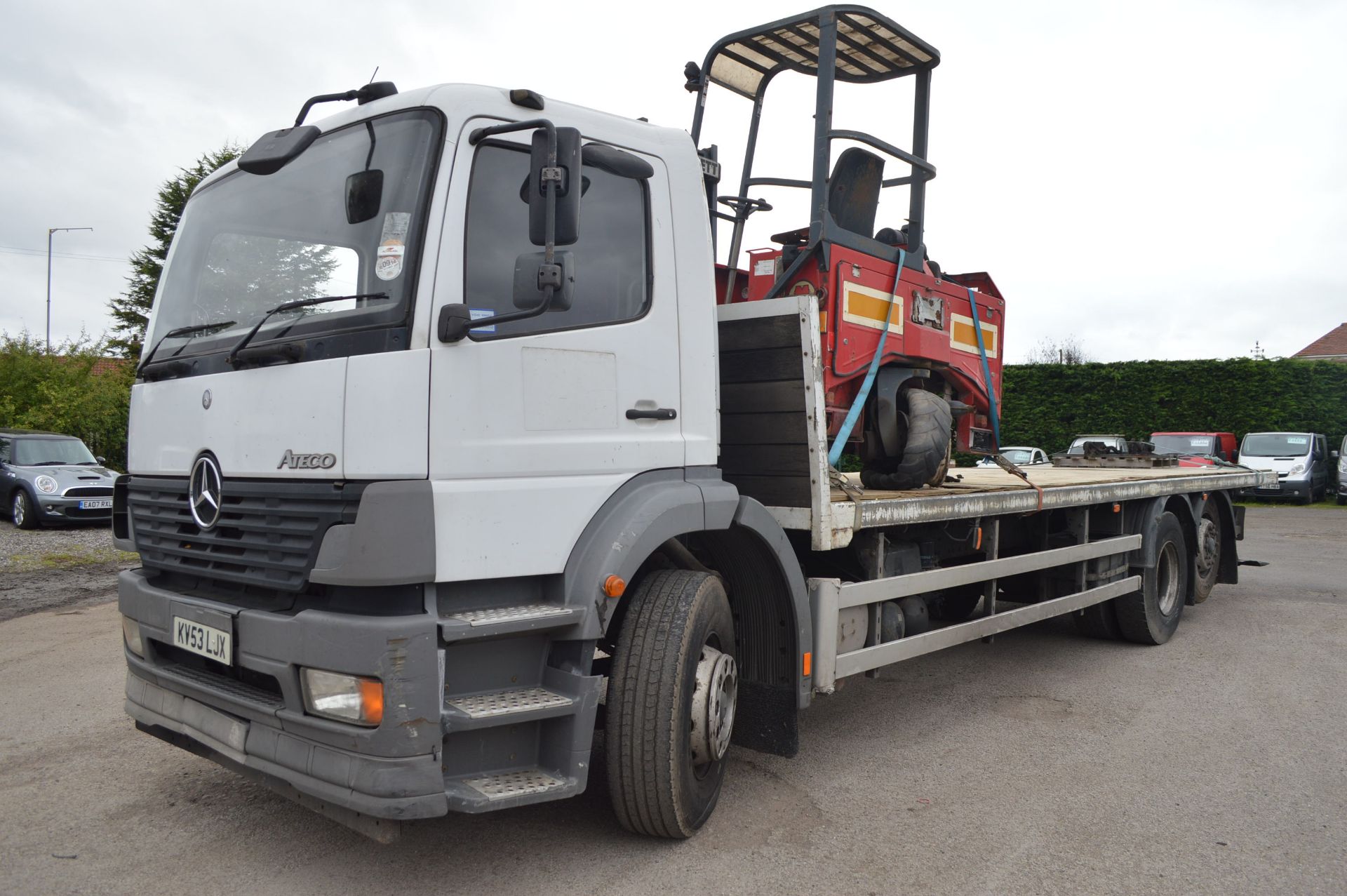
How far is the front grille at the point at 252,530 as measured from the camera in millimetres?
2932

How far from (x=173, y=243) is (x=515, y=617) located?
2.29 meters

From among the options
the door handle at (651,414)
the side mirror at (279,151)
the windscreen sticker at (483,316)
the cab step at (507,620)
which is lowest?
the cab step at (507,620)

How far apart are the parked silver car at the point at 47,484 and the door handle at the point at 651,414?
13.1 meters

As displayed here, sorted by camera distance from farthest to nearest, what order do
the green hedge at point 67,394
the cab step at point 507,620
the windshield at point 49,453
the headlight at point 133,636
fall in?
the green hedge at point 67,394 < the windshield at point 49,453 < the headlight at point 133,636 < the cab step at point 507,620

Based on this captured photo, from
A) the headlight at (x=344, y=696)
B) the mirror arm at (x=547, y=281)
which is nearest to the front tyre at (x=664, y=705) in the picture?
the headlight at (x=344, y=696)

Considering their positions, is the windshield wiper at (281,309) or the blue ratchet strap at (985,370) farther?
the blue ratchet strap at (985,370)

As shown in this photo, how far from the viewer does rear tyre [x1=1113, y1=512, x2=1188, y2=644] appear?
23.5 feet

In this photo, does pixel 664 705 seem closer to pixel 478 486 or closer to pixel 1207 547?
pixel 478 486

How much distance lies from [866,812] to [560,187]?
2.73 meters

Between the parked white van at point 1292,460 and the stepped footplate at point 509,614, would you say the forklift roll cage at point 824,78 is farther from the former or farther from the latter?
the parked white van at point 1292,460

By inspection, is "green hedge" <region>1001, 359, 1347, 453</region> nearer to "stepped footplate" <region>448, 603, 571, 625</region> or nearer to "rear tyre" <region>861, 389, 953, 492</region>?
"rear tyre" <region>861, 389, 953, 492</region>

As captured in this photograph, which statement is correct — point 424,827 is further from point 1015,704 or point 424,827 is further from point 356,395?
point 1015,704

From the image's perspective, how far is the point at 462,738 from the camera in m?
2.99

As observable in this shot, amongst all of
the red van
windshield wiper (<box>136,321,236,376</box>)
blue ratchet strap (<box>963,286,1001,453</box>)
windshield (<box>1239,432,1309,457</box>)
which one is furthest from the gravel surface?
windshield (<box>1239,432,1309,457</box>)
